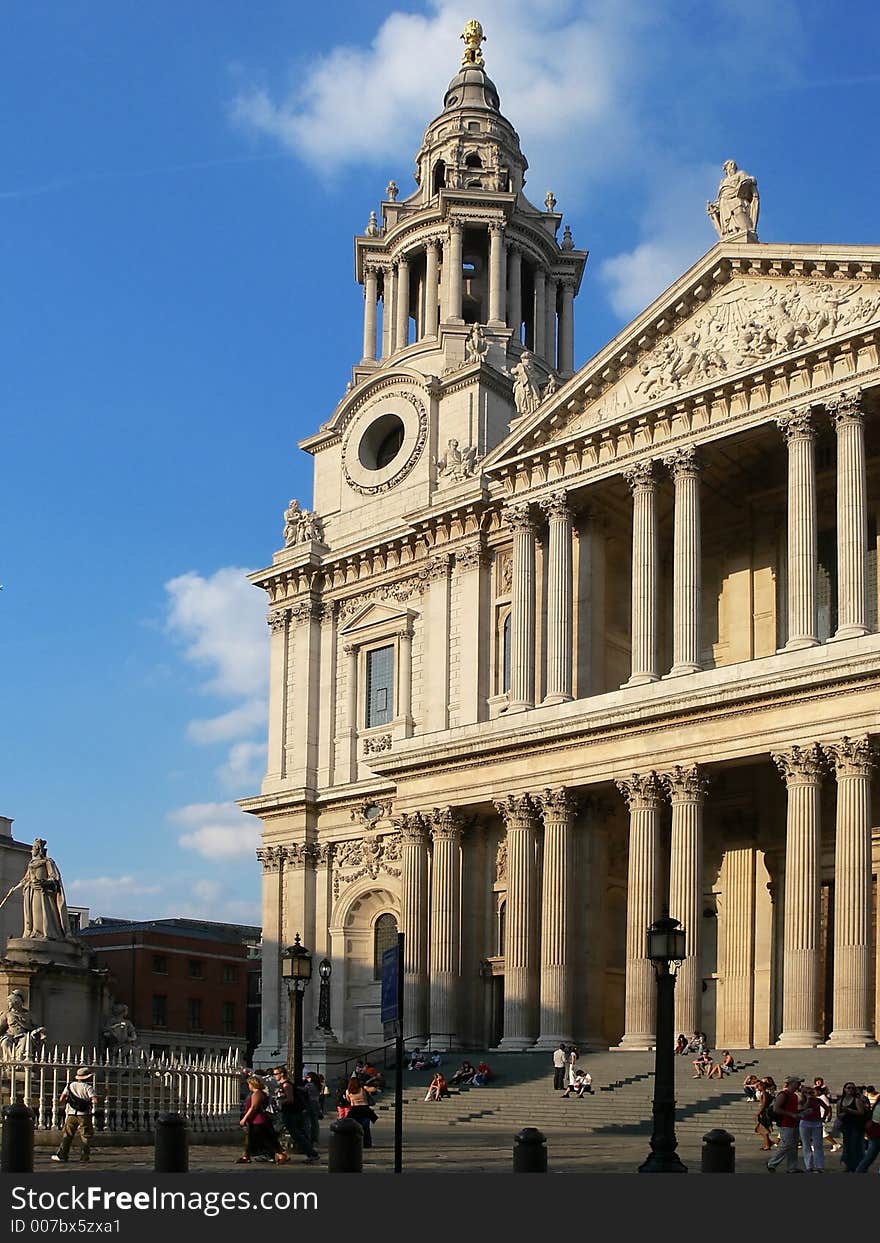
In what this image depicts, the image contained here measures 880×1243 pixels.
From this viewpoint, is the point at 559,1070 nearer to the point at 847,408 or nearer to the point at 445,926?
the point at 445,926

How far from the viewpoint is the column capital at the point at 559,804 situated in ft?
155

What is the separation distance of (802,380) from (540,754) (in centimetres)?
1236

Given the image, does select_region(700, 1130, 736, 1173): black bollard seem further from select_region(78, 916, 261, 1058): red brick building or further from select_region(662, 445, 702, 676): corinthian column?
select_region(78, 916, 261, 1058): red brick building

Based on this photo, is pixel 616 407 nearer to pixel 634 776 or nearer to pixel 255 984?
pixel 634 776

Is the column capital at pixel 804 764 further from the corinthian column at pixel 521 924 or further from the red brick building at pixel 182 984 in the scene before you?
the red brick building at pixel 182 984

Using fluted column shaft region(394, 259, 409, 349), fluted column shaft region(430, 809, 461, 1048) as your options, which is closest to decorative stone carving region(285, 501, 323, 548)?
fluted column shaft region(394, 259, 409, 349)

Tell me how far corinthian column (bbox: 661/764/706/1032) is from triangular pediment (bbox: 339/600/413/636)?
659 inches

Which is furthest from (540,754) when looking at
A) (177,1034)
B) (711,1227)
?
(177,1034)

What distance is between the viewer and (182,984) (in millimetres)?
94812

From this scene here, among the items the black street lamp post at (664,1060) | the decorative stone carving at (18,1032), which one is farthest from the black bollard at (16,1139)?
the black street lamp post at (664,1060)

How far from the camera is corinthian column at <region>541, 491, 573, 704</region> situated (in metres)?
49.1

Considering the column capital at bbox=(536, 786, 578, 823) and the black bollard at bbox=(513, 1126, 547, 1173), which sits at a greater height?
the column capital at bbox=(536, 786, 578, 823)

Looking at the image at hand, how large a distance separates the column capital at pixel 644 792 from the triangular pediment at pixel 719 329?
10.4 metres

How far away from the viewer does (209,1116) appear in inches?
1291
